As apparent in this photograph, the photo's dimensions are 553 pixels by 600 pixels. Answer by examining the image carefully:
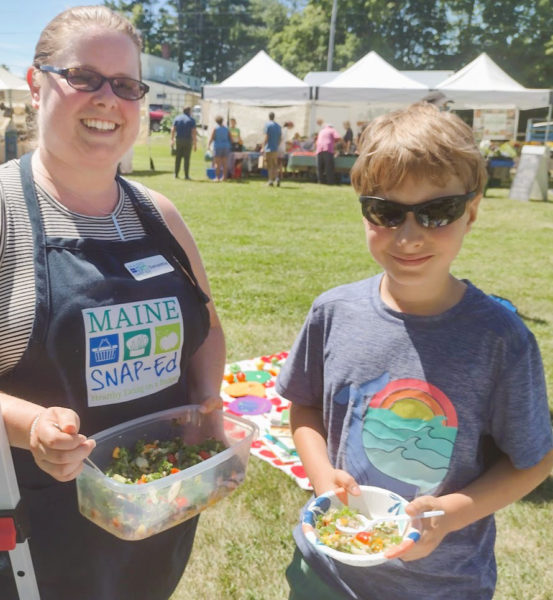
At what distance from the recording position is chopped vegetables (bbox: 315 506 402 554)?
4.12 ft

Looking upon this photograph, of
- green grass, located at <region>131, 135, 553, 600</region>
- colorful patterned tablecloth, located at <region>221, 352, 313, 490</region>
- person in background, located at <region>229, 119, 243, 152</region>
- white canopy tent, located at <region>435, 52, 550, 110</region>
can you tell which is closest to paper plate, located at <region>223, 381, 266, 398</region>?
colorful patterned tablecloth, located at <region>221, 352, 313, 490</region>

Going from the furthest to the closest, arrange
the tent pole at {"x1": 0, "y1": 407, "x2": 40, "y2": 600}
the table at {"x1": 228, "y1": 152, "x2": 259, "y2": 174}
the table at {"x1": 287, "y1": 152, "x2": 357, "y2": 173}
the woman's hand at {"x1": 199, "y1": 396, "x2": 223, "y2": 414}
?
the table at {"x1": 287, "y1": 152, "x2": 357, "y2": 173}
the table at {"x1": 228, "y1": 152, "x2": 259, "y2": 174}
the woman's hand at {"x1": 199, "y1": 396, "x2": 223, "y2": 414}
the tent pole at {"x1": 0, "y1": 407, "x2": 40, "y2": 600}

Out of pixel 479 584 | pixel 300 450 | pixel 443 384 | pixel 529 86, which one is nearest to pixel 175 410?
pixel 300 450

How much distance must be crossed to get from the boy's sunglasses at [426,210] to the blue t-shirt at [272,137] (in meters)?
13.4

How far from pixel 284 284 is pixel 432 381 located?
5.10m

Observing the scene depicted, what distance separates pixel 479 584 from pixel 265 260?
6.14 m

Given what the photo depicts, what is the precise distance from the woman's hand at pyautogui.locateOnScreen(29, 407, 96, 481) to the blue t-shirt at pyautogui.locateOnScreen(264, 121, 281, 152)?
13709mm

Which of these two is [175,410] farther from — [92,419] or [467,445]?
[467,445]

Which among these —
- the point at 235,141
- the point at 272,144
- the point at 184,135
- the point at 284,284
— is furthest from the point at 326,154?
the point at 284,284

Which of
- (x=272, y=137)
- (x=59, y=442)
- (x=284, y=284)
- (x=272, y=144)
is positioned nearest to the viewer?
(x=59, y=442)

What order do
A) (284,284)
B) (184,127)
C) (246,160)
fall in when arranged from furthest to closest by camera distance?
1. (246,160)
2. (184,127)
3. (284,284)

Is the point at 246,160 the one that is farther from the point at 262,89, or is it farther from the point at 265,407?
the point at 265,407

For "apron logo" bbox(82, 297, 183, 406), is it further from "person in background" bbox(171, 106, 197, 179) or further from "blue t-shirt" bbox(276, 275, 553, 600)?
"person in background" bbox(171, 106, 197, 179)

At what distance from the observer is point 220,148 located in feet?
48.7
